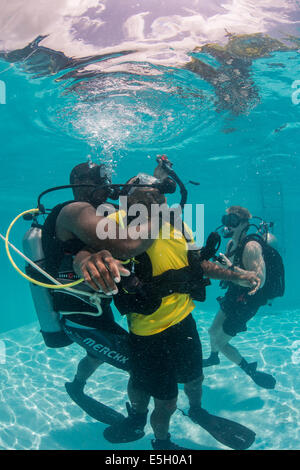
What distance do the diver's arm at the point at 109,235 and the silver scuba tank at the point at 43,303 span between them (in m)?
1.51

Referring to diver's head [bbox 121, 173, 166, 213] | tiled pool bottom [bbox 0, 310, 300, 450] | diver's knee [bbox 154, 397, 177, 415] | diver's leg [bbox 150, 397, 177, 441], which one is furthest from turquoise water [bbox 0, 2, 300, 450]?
diver's head [bbox 121, 173, 166, 213]

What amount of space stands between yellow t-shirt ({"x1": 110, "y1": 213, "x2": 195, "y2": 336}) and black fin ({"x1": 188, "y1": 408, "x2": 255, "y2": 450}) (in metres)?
2.20

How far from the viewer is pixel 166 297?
156 inches

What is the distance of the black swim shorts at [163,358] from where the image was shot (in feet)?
13.2

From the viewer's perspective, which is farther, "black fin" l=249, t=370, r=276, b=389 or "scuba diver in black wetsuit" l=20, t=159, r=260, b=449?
"black fin" l=249, t=370, r=276, b=389

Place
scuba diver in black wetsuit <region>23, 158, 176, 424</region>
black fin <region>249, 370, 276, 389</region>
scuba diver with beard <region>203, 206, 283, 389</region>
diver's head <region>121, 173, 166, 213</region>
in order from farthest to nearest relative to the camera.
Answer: black fin <region>249, 370, 276, 389</region>, scuba diver with beard <region>203, 206, 283, 389</region>, diver's head <region>121, 173, 166, 213</region>, scuba diver in black wetsuit <region>23, 158, 176, 424</region>

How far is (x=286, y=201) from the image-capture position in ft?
122

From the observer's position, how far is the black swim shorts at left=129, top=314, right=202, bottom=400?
4.01 meters

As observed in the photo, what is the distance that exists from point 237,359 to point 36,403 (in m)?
5.60

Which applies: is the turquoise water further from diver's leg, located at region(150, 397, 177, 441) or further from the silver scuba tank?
the silver scuba tank

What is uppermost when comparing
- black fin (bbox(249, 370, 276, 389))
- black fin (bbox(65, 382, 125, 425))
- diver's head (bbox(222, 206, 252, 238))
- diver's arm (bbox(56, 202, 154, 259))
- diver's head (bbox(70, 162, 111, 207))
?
diver's head (bbox(70, 162, 111, 207))

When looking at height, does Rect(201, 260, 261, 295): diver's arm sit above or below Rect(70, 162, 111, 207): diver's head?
below

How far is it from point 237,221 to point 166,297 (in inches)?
150

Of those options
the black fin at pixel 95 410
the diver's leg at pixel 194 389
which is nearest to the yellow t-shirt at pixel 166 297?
Result: the diver's leg at pixel 194 389
